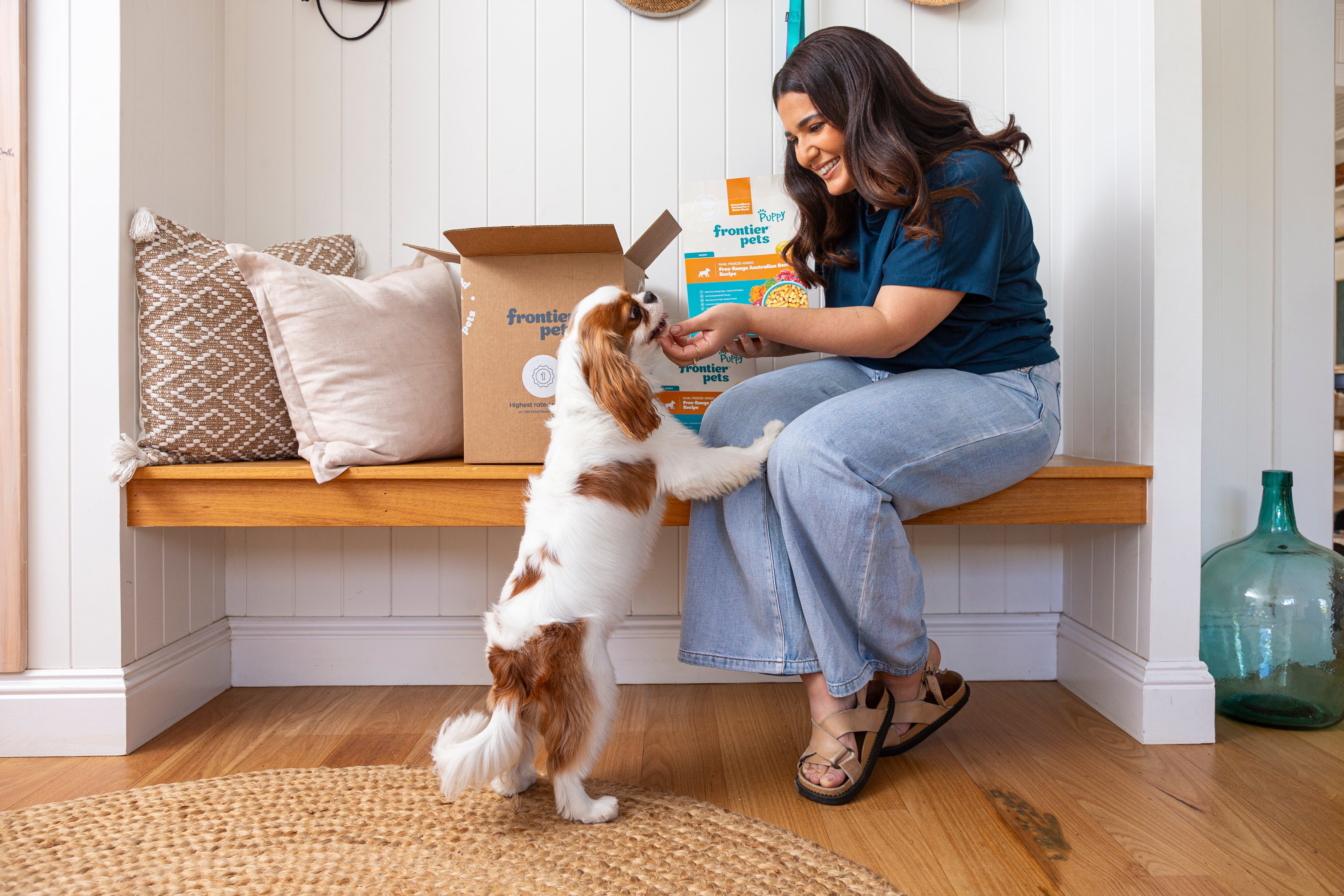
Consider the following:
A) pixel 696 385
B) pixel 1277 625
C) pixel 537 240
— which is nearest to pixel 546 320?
pixel 537 240

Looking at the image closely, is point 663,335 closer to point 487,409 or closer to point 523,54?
point 487,409

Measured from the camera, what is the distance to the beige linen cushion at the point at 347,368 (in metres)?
1.65

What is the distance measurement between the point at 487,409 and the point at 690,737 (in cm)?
83

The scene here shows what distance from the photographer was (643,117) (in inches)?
79.9

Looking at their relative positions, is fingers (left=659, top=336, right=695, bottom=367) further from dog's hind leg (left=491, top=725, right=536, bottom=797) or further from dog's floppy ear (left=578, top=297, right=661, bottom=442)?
dog's hind leg (left=491, top=725, right=536, bottom=797)

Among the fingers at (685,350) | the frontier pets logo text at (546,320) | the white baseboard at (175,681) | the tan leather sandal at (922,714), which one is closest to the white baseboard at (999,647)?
the tan leather sandal at (922,714)

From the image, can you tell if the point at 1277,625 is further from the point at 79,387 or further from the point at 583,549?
the point at 79,387

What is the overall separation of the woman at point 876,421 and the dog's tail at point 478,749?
1.27 feet

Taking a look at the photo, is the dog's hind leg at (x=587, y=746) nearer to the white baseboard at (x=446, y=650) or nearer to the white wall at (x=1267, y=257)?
the white baseboard at (x=446, y=650)

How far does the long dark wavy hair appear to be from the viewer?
4.43 feet

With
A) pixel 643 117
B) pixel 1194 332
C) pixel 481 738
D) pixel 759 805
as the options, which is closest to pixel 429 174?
pixel 643 117

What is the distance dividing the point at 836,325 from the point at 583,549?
59 cm

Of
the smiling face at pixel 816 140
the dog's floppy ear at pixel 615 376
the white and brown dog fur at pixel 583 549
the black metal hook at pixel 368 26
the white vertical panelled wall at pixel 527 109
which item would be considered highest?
the black metal hook at pixel 368 26

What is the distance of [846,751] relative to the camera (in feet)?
4.41
